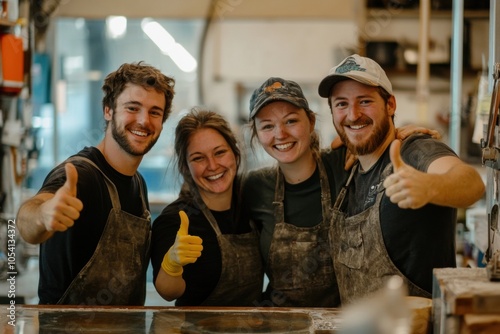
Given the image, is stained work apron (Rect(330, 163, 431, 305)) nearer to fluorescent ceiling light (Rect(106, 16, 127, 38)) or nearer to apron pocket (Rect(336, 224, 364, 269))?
apron pocket (Rect(336, 224, 364, 269))

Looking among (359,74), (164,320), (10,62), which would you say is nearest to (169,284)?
(164,320)

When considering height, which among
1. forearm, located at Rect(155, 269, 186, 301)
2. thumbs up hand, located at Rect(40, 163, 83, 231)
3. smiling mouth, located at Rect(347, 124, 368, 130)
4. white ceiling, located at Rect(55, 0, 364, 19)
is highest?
white ceiling, located at Rect(55, 0, 364, 19)

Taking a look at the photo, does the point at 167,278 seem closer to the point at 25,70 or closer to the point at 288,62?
the point at 25,70

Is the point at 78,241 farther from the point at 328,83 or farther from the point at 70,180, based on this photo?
the point at 328,83

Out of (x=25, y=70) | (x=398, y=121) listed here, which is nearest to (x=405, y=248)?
(x=25, y=70)

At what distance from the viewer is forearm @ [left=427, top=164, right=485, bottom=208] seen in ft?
6.58

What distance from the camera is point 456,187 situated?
2.06 meters

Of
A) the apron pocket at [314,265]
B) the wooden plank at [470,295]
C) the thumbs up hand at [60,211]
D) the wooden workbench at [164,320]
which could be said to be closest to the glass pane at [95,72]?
the apron pocket at [314,265]

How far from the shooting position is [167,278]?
2635 mm

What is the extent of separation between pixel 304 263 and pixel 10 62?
269 centimetres

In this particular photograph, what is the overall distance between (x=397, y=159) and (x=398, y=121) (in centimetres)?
526

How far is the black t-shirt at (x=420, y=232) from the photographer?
2.31m

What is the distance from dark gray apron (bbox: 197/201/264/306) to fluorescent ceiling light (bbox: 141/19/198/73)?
184 inches

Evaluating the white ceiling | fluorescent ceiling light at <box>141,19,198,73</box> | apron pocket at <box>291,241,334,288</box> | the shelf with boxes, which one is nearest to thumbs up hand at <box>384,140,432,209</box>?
apron pocket at <box>291,241,334,288</box>
